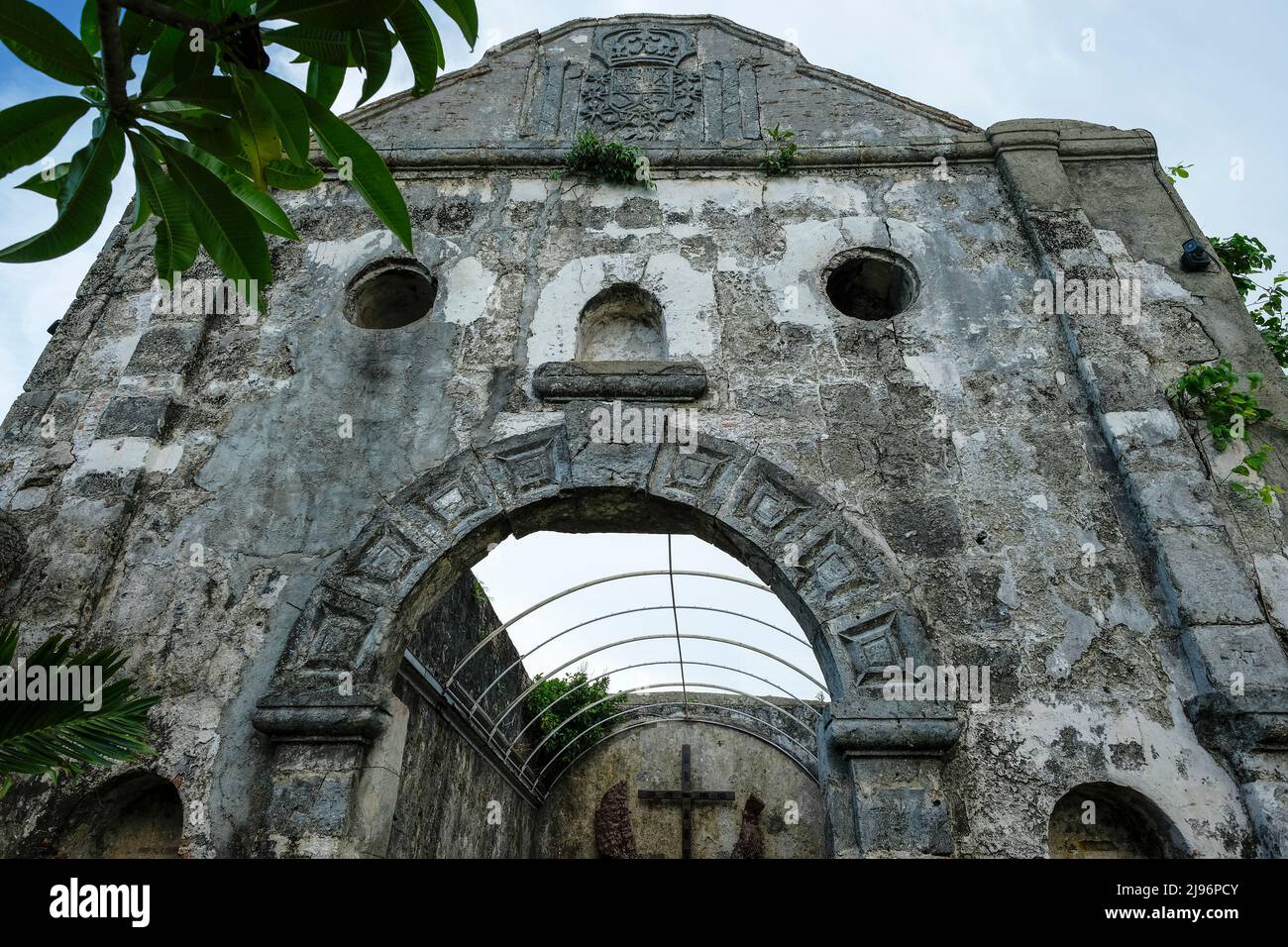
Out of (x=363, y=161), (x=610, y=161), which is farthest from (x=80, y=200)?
(x=610, y=161)

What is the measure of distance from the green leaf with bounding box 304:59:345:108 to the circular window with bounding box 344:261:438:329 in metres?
2.41

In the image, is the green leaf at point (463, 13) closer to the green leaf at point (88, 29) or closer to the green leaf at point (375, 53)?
the green leaf at point (375, 53)

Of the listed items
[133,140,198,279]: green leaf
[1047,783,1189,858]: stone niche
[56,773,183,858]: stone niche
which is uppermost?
[133,140,198,279]: green leaf

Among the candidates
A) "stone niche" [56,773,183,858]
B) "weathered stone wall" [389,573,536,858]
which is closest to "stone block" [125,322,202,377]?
"weathered stone wall" [389,573,536,858]

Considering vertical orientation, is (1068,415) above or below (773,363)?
below

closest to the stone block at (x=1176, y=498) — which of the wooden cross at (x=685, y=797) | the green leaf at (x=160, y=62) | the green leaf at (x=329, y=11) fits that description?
the green leaf at (x=329, y=11)

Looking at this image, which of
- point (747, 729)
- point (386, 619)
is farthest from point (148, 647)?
point (747, 729)

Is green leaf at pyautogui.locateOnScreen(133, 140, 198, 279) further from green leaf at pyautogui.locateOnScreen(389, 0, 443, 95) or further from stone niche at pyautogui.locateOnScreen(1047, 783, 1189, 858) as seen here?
stone niche at pyautogui.locateOnScreen(1047, 783, 1189, 858)

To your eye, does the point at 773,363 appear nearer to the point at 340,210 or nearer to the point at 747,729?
the point at 340,210

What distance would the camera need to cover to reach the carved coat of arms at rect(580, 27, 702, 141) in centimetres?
562

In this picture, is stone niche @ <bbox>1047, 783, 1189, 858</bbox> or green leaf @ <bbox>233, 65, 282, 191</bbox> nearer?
green leaf @ <bbox>233, 65, 282, 191</bbox>

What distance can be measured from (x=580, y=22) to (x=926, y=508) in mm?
4530

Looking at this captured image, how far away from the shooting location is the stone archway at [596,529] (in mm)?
3389
